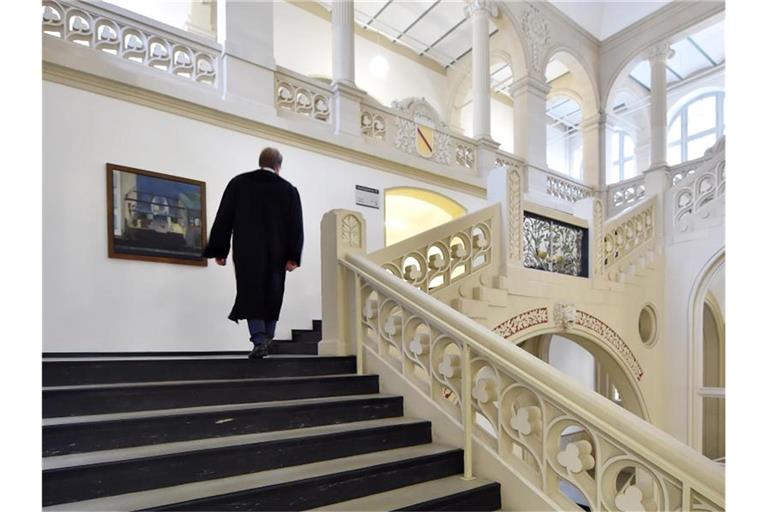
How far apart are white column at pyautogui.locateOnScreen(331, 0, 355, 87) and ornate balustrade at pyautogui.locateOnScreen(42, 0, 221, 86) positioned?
163cm

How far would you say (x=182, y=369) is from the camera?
2762 millimetres

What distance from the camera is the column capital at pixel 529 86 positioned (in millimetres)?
9109

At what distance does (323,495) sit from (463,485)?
738 mm

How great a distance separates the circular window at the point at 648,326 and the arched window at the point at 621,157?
852cm

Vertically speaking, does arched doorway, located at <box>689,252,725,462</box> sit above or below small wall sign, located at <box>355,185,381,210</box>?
below

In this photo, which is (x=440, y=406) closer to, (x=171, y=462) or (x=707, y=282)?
(x=171, y=462)

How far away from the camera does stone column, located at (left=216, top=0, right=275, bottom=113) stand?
541 cm

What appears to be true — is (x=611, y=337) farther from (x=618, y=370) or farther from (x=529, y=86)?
(x=529, y=86)

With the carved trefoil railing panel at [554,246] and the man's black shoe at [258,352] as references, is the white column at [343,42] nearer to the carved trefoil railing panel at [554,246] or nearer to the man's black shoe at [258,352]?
the carved trefoil railing panel at [554,246]

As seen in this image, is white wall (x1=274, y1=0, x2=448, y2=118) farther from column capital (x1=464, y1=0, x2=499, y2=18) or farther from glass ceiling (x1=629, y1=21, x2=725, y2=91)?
glass ceiling (x1=629, y1=21, x2=725, y2=91)

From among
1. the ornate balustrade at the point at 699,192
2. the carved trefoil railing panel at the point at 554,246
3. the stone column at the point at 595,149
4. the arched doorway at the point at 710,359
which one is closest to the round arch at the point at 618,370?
the carved trefoil railing panel at the point at 554,246

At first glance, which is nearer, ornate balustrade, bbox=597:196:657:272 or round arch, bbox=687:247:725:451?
ornate balustrade, bbox=597:196:657:272

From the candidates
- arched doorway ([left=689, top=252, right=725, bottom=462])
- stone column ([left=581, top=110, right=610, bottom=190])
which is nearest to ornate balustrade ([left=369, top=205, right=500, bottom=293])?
arched doorway ([left=689, top=252, right=725, bottom=462])
